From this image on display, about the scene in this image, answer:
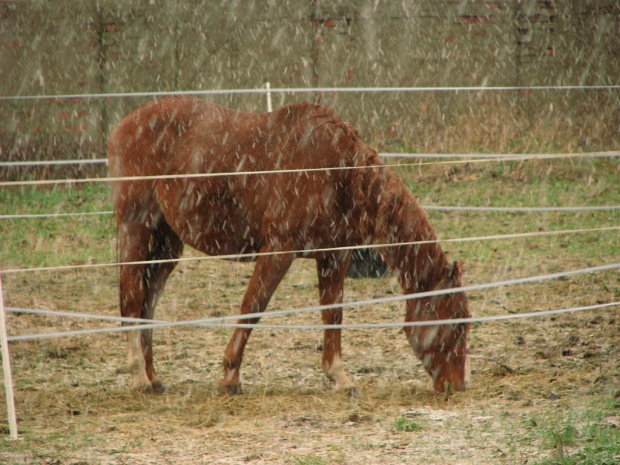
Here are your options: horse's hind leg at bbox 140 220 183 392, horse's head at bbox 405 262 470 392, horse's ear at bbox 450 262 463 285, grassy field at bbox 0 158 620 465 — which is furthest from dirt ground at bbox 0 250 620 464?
horse's ear at bbox 450 262 463 285

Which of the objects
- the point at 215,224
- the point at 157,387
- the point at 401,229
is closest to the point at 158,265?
the point at 215,224

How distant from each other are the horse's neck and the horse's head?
0.08 metres

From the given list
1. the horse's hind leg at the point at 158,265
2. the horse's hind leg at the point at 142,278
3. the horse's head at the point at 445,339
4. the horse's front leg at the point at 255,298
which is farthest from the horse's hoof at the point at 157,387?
the horse's head at the point at 445,339

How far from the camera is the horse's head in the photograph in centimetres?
420

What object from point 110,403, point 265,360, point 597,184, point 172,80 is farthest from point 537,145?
point 110,403

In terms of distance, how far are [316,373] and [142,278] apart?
1.15 m

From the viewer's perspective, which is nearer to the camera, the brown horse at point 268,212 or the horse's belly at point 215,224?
the brown horse at point 268,212

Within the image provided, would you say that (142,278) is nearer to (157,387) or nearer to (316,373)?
(157,387)

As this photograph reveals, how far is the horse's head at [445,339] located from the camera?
13.8ft

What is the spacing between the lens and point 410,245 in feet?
14.1

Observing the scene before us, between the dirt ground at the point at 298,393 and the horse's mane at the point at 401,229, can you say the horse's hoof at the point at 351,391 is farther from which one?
the horse's mane at the point at 401,229

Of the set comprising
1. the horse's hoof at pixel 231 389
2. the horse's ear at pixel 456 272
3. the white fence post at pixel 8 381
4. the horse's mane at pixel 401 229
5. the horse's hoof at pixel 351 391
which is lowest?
the horse's hoof at pixel 351 391

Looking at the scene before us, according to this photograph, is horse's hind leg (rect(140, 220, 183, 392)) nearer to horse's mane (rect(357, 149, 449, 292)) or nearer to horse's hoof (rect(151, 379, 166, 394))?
horse's hoof (rect(151, 379, 166, 394))

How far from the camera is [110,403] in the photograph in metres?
4.37
